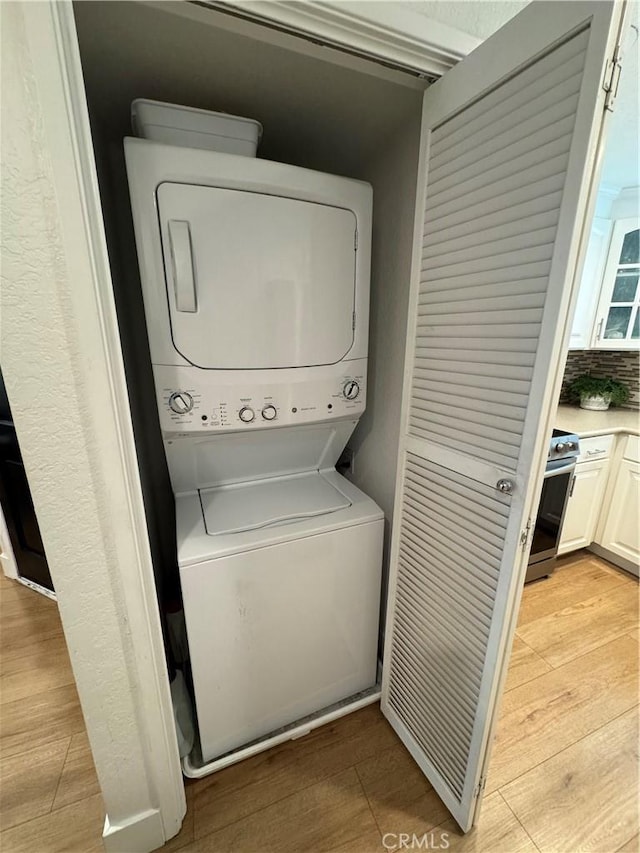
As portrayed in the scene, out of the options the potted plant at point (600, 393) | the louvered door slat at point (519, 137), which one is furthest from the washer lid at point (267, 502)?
the potted plant at point (600, 393)

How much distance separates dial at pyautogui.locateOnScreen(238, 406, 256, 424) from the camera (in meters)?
1.17

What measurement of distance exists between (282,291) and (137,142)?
50cm

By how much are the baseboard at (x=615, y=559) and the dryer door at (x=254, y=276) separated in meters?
2.53

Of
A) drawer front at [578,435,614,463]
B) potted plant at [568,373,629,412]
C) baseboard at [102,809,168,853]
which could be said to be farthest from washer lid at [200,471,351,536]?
potted plant at [568,373,629,412]

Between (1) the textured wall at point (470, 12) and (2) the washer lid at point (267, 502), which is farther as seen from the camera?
(2) the washer lid at point (267, 502)

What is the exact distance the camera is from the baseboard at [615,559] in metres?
2.37

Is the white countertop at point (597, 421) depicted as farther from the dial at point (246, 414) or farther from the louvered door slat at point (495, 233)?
the dial at point (246, 414)

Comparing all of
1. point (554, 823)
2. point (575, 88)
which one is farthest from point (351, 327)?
point (554, 823)

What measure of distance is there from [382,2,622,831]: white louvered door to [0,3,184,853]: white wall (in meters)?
0.82

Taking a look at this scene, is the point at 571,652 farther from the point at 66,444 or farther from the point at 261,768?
the point at 66,444

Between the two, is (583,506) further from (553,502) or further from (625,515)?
(553,502)

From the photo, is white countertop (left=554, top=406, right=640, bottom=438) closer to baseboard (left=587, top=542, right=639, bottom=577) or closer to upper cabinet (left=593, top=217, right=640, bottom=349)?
upper cabinet (left=593, top=217, right=640, bottom=349)

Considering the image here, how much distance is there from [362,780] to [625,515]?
2191 mm

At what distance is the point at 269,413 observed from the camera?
47.4 inches
